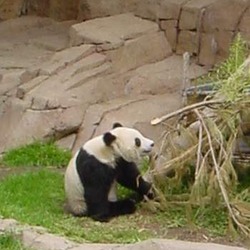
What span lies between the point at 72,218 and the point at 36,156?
174cm

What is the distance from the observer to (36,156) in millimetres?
8734

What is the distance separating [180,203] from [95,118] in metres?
2.21

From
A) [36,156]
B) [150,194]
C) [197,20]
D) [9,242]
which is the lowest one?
[36,156]

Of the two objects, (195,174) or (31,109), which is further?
(31,109)

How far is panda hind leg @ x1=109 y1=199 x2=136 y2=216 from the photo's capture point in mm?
7125

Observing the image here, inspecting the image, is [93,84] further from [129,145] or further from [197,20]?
[129,145]

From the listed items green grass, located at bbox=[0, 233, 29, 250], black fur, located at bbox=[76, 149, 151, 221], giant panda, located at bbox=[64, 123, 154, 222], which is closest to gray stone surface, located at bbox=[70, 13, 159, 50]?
giant panda, located at bbox=[64, 123, 154, 222]

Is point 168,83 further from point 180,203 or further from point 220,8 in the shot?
point 180,203

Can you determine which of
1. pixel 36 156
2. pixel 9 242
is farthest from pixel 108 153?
pixel 36 156

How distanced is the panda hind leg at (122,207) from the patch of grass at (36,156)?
62.4 inches

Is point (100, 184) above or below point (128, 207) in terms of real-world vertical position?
above

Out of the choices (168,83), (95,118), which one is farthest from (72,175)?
(168,83)

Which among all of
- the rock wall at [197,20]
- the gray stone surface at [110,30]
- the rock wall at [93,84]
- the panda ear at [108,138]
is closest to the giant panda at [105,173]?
the panda ear at [108,138]

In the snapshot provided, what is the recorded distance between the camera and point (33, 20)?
38.9 feet
